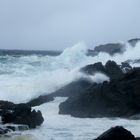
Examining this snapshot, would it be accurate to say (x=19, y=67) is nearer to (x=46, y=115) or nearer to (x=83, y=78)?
(x=83, y=78)

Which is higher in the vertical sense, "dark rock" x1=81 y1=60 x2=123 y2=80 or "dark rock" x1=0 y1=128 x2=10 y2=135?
"dark rock" x1=81 y1=60 x2=123 y2=80

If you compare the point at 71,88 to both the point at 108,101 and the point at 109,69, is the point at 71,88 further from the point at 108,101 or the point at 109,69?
the point at 108,101

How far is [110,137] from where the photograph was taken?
45.7 ft

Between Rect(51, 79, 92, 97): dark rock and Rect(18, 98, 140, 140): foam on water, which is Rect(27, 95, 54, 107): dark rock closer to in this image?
Rect(51, 79, 92, 97): dark rock

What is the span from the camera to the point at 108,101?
22.6 meters

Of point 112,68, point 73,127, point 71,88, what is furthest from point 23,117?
point 112,68

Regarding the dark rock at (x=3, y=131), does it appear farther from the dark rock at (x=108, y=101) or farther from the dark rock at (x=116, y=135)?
the dark rock at (x=108, y=101)

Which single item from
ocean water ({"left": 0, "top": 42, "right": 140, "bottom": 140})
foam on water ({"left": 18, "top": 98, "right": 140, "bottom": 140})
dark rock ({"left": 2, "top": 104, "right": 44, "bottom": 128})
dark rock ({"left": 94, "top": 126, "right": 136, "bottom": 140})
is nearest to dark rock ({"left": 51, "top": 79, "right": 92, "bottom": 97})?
ocean water ({"left": 0, "top": 42, "right": 140, "bottom": 140})

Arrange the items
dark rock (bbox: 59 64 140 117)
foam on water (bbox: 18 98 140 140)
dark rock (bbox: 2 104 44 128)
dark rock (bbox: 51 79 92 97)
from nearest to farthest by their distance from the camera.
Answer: foam on water (bbox: 18 98 140 140)
dark rock (bbox: 2 104 44 128)
dark rock (bbox: 59 64 140 117)
dark rock (bbox: 51 79 92 97)

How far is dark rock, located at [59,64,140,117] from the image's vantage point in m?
22.0

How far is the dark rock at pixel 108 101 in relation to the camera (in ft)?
72.3

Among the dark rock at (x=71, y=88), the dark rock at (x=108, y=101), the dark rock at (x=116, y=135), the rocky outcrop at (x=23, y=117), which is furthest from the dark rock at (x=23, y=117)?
the dark rock at (x=71, y=88)

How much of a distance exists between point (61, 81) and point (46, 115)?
9.59 m

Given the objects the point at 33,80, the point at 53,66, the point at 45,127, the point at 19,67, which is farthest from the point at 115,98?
the point at 53,66
